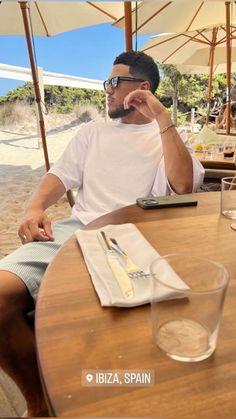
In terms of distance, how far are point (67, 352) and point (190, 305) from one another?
21 centimetres

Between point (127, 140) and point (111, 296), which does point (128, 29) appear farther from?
point (111, 296)

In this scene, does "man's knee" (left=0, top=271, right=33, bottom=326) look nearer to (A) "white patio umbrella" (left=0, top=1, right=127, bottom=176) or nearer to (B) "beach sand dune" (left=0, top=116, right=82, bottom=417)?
(B) "beach sand dune" (left=0, top=116, right=82, bottom=417)

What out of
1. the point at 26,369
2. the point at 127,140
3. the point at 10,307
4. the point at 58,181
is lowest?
the point at 26,369

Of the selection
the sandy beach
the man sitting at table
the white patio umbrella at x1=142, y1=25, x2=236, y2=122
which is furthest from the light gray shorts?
the white patio umbrella at x1=142, y1=25, x2=236, y2=122

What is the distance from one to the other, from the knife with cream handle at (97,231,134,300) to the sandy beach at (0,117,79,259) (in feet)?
7.26

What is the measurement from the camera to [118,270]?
0.70m

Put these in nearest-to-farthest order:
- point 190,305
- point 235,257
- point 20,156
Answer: point 190,305
point 235,257
point 20,156

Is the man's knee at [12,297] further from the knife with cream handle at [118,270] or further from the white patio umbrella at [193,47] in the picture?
the white patio umbrella at [193,47]

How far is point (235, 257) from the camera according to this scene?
0.80 m

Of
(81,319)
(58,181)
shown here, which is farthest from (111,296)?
(58,181)

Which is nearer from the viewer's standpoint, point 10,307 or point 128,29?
point 10,307

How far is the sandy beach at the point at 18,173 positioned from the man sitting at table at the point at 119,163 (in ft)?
4.96

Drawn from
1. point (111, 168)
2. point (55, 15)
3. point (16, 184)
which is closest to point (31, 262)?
point (111, 168)

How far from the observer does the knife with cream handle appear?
2.05 ft
